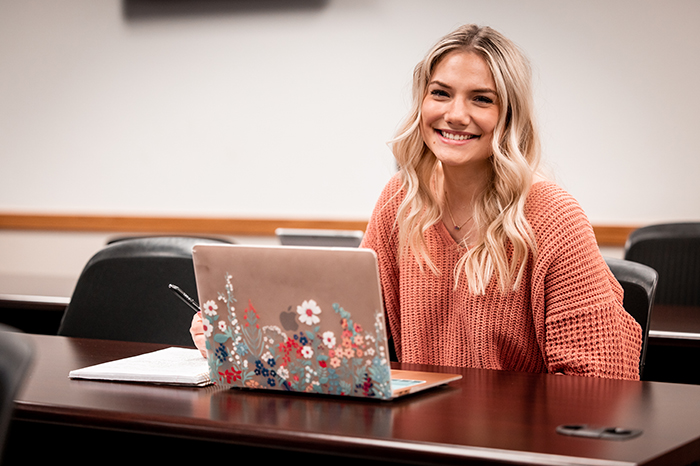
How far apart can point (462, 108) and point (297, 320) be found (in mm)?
711

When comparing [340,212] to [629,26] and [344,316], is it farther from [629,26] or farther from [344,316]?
[344,316]

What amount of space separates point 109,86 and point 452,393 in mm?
3396

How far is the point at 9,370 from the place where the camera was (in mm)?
649

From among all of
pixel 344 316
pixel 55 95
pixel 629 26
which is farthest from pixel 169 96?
pixel 344 316

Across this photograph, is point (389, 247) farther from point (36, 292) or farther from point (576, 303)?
point (36, 292)

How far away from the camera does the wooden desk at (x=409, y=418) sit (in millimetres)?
871

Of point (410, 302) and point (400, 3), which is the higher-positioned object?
point (400, 3)

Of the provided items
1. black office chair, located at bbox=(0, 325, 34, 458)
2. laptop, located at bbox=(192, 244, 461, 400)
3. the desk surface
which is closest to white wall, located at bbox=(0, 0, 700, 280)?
the desk surface

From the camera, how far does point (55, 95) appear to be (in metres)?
4.17

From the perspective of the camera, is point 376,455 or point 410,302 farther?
point 410,302

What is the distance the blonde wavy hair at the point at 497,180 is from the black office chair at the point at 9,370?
1.03 meters

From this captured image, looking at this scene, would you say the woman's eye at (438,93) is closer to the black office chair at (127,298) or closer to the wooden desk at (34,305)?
the black office chair at (127,298)

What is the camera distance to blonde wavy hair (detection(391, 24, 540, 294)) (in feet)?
5.12

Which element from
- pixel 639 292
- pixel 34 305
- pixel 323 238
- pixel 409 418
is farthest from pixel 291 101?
pixel 409 418
